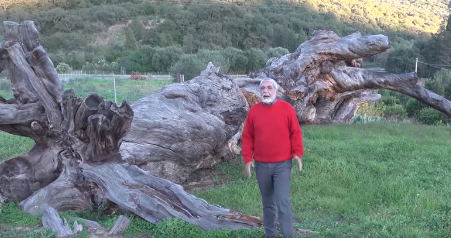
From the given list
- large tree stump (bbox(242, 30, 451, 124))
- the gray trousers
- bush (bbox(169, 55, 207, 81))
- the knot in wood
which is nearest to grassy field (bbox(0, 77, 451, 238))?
the gray trousers

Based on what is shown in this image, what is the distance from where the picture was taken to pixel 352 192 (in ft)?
22.7

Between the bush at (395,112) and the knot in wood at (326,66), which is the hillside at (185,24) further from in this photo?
the knot in wood at (326,66)

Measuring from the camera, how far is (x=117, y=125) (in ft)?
18.3

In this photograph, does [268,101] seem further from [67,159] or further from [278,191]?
[67,159]

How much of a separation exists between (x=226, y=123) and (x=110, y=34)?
6575 centimetres

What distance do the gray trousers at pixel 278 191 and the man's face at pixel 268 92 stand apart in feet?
2.23

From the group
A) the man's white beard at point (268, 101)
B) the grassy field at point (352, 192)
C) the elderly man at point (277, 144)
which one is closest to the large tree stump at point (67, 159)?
the grassy field at point (352, 192)

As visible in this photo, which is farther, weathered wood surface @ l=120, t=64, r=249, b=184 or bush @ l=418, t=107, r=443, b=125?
bush @ l=418, t=107, r=443, b=125

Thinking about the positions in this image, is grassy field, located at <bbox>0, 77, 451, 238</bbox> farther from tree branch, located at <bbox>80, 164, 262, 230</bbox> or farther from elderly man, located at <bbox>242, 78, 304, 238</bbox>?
elderly man, located at <bbox>242, 78, 304, 238</bbox>

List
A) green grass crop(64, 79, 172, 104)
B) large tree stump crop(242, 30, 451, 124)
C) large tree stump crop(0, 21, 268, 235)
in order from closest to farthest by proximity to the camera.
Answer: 1. large tree stump crop(0, 21, 268, 235)
2. large tree stump crop(242, 30, 451, 124)
3. green grass crop(64, 79, 172, 104)

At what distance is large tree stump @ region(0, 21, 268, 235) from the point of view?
537cm

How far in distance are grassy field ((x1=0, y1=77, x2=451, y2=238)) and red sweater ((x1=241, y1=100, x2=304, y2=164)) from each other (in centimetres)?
100

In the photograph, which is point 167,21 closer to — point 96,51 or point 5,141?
point 96,51

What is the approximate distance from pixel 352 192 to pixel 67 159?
4.21m
